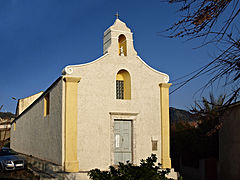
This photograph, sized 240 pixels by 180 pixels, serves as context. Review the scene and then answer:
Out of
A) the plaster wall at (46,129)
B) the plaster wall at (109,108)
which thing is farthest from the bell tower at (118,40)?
the plaster wall at (46,129)

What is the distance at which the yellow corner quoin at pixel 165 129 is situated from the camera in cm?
1472

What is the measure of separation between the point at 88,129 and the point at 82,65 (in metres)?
Result: 2.76

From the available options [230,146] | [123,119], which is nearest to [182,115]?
[230,146]

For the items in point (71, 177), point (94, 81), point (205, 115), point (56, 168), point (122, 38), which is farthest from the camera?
point (122, 38)

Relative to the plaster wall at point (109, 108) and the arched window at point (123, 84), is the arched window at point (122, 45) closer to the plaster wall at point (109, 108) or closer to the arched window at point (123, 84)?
the plaster wall at point (109, 108)

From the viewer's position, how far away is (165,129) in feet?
49.2

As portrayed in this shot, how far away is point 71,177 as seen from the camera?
40.3ft

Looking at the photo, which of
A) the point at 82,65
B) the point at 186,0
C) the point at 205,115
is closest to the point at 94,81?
the point at 82,65

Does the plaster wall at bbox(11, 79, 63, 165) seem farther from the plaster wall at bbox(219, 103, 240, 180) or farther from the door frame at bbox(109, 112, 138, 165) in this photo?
the plaster wall at bbox(219, 103, 240, 180)

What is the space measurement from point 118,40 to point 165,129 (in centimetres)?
484

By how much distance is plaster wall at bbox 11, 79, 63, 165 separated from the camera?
545 inches

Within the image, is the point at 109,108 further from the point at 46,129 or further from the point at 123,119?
the point at 46,129

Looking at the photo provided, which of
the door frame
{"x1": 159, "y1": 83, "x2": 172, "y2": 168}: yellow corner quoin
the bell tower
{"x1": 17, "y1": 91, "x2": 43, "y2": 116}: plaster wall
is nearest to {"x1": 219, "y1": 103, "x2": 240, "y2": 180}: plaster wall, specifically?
{"x1": 159, "y1": 83, "x2": 172, "y2": 168}: yellow corner quoin

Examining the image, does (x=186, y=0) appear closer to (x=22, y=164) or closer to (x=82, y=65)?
(x=82, y=65)
